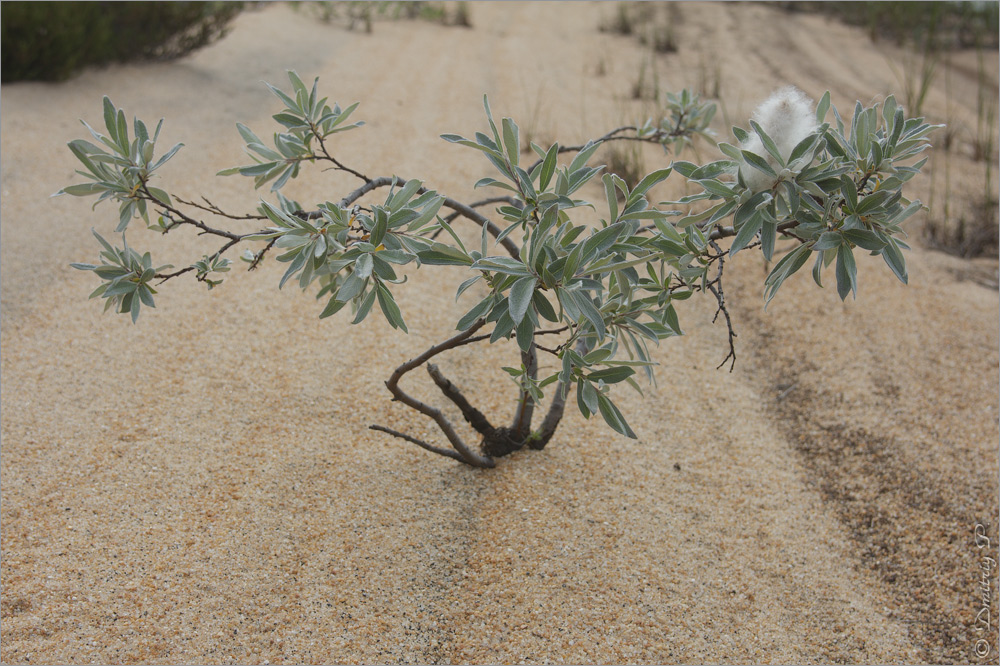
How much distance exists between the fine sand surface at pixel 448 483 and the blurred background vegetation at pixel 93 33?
2.24 ft

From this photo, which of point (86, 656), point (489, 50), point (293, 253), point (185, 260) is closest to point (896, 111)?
point (293, 253)

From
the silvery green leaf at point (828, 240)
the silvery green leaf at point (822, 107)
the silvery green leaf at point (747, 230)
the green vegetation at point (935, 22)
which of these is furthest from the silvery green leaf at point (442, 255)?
the green vegetation at point (935, 22)

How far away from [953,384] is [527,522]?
1.63 metres

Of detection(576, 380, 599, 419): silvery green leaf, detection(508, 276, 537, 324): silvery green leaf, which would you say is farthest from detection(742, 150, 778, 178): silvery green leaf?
detection(576, 380, 599, 419): silvery green leaf

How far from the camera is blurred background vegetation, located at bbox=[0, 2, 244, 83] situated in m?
3.53

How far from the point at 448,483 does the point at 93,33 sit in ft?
11.8

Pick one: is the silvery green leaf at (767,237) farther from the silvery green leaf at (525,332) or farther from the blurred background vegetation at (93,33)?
the blurred background vegetation at (93,33)

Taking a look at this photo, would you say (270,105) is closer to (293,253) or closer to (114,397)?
(114,397)

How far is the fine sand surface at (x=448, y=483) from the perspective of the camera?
4.92ft

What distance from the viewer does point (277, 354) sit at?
226cm

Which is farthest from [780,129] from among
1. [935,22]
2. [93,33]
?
[935,22]

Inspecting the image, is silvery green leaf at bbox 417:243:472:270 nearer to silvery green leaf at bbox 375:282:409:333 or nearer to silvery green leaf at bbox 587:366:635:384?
silvery green leaf at bbox 375:282:409:333

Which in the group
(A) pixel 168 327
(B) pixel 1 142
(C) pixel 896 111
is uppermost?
(C) pixel 896 111

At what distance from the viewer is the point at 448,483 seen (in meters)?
1.82
